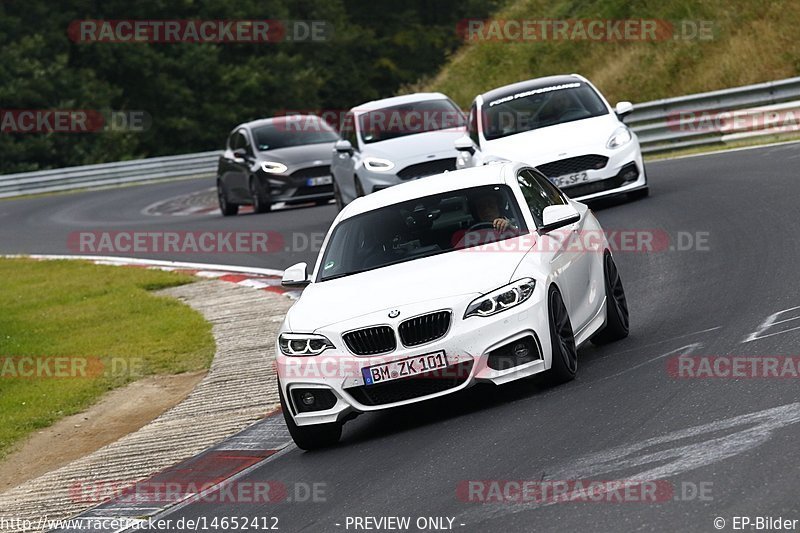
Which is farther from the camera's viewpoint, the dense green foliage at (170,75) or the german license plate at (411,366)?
the dense green foliage at (170,75)

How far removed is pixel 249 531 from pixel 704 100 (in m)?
Result: 20.2

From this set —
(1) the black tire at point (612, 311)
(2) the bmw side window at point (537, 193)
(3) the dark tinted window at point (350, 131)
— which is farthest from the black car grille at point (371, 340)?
(3) the dark tinted window at point (350, 131)

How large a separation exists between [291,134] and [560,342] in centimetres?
1885

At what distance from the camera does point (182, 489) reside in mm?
8805

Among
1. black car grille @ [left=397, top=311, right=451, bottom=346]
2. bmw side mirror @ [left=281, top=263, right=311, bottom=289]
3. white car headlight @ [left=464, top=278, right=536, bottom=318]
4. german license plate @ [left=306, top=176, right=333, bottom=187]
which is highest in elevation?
white car headlight @ [left=464, top=278, right=536, bottom=318]

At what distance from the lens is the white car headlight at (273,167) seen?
26.1 m

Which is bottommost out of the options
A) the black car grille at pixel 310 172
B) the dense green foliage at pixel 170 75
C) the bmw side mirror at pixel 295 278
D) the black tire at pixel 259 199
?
the dense green foliage at pixel 170 75

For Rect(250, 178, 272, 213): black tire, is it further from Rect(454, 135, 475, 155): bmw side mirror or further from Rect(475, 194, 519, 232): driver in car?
Rect(475, 194, 519, 232): driver in car

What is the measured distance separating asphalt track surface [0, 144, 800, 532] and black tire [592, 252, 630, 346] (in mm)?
118

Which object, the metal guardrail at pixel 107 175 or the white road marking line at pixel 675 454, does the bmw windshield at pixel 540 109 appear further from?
the metal guardrail at pixel 107 175

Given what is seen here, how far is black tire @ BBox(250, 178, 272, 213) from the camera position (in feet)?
86.5

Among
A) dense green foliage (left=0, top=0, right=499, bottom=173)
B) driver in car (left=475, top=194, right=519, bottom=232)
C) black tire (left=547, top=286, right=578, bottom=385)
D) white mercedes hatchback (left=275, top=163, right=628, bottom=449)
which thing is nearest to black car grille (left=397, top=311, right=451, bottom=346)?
white mercedes hatchback (left=275, top=163, right=628, bottom=449)

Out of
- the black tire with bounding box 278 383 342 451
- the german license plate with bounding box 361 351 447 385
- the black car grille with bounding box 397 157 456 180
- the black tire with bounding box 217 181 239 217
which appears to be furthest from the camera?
the black tire with bounding box 217 181 239 217

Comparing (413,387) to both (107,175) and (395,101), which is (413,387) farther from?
(107,175)
